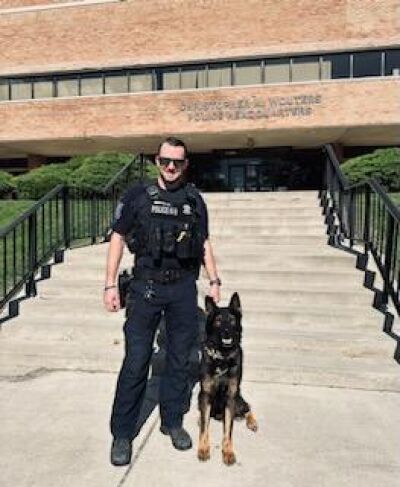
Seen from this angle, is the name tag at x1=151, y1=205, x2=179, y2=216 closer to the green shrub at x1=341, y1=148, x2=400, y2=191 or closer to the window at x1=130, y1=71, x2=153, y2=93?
the green shrub at x1=341, y1=148, x2=400, y2=191

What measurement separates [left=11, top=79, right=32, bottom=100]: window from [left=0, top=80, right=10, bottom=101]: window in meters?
0.31

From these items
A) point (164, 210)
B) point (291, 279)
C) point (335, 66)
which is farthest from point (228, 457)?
point (335, 66)

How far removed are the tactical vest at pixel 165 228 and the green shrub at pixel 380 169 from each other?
10.6 m

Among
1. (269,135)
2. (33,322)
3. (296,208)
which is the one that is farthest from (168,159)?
(269,135)

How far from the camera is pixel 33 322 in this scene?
220 inches

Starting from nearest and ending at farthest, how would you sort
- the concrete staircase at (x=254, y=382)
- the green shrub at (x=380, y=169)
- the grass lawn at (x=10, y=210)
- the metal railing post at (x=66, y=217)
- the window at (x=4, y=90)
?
the concrete staircase at (x=254, y=382), the metal railing post at (x=66, y=217), the grass lawn at (x=10, y=210), the green shrub at (x=380, y=169), the window at (x=4, y=90)

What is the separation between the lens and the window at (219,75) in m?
24.2

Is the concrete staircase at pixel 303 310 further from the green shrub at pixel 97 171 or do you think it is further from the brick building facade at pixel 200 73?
the brick building facade at pixel 200 73

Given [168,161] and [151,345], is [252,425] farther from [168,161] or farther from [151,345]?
[168,161]

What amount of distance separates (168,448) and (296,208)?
6.53 m

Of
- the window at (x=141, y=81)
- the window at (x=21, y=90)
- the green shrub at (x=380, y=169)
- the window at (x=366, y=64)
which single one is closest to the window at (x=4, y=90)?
the window at (x=21, y=90)

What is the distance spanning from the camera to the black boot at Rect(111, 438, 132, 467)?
3.17m

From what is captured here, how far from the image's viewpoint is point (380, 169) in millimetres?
13570

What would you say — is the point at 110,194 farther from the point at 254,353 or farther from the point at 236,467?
the point at 236,467
